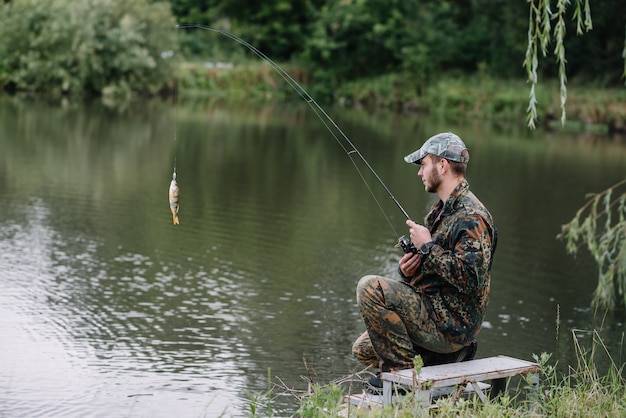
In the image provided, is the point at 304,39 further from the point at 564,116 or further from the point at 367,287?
the point at 367,287

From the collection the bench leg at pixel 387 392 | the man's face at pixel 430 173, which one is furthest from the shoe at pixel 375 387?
the man's face at pixel 430 173

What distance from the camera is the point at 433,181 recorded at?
503 centimetres

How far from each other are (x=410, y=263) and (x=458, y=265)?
0.25 metres

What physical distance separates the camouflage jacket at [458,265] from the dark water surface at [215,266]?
4.78ft

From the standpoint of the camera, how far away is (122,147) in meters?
21.3

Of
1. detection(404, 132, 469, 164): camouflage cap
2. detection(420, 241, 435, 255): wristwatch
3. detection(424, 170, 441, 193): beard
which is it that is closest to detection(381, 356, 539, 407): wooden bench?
detection(420, 241, 435, 255): wristwatch

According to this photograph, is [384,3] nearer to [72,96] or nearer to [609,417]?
[72,96]

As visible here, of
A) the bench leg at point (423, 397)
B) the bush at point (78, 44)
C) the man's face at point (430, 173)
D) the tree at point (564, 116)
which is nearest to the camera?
the bench leg at point (423, 397)

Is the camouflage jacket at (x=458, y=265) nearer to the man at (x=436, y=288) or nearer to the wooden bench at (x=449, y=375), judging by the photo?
the man at (x=436, y=288)

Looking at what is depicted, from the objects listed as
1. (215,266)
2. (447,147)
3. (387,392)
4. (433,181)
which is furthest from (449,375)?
(215,266)

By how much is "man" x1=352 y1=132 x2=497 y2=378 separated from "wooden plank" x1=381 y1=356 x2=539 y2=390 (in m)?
0.12

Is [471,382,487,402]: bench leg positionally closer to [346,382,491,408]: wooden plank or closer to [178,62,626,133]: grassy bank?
[346,382,491,408]: wooden plank

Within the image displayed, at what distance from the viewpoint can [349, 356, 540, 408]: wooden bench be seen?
15.5 ft

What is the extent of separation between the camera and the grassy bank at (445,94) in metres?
33.5
